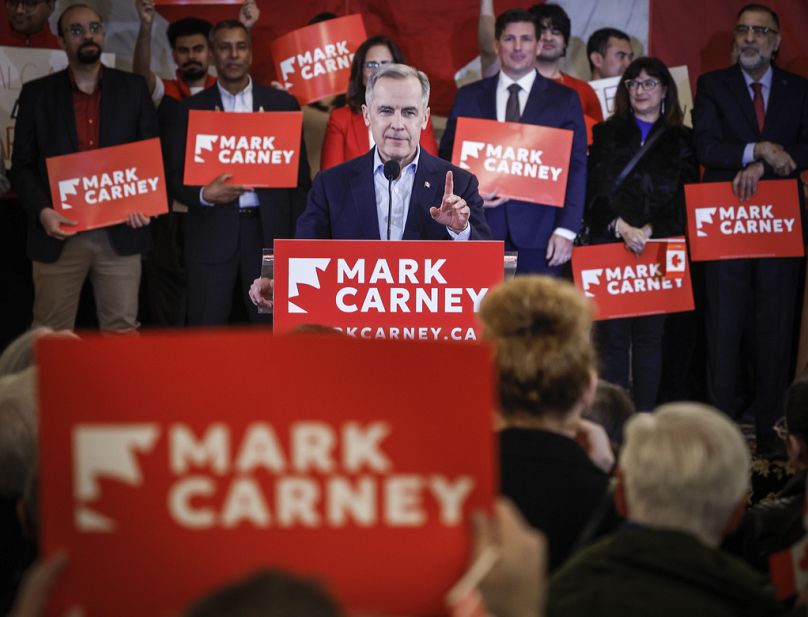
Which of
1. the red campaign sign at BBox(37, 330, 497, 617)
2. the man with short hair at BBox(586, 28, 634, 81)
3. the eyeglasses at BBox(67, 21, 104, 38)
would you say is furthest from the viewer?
the man with short hair at BBox(586, 28, 634, 81)

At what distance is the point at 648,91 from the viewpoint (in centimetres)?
614

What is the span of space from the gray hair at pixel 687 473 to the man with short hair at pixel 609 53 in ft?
18.2

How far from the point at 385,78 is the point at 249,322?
2986 mm

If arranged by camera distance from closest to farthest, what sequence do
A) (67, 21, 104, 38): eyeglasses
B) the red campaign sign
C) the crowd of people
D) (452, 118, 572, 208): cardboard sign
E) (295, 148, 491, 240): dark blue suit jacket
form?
the red campaign sign < (295, 148, 491, 240): dark blue suit jacket < the crowd of people < (452, 118, 572, 208): cardboard sign < (67, 21, 104, 38): eyeglasses

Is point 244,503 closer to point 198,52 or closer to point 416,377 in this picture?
point 416,377

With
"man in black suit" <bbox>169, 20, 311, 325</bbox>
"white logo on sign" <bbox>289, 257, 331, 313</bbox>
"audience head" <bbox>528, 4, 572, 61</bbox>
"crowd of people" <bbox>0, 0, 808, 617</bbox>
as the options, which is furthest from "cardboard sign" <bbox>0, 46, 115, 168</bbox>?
"white logo on sign" <bbox>289, 257, 331, 313</bbox>

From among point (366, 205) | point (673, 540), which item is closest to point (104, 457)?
point (673, 540)

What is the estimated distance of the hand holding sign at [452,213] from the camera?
3658mm

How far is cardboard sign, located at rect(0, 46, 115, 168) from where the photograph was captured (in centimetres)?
688

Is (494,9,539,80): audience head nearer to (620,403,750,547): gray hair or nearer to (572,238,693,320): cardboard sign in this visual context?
(572,238,693,320): cardboard sign

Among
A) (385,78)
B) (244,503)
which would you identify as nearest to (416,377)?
(244,503)

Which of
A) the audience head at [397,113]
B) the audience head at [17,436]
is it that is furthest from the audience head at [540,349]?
the audience head at [397,113]

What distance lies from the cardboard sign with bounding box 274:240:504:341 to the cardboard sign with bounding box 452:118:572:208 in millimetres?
2449

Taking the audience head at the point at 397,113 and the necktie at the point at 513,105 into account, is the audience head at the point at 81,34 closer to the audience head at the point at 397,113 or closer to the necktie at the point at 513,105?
the necktie at the point at 513,105
